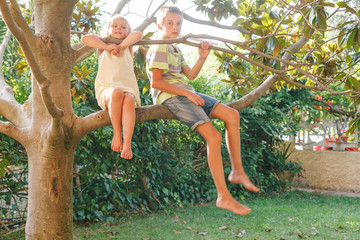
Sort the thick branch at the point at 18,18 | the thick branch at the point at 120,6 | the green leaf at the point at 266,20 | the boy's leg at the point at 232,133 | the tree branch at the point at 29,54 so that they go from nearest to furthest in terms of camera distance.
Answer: the tree branch at the point at 29,54
the thick branch at the point at 18,18
the boy's leg at the point at 232,133
the green leaf at the point at 266,20
the thick branch at the point at 120,6

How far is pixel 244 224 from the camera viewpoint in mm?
5406

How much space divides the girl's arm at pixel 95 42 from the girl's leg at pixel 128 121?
338mm

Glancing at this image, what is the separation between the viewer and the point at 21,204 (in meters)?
4.93

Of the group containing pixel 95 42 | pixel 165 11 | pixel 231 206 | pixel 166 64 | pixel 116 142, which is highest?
pixel 165 11

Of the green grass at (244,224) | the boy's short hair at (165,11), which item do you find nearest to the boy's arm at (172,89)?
the boy's short hair at (165,11)

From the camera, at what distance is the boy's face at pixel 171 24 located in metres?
2.71

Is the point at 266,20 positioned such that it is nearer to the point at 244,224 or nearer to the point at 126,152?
the point at 126,152

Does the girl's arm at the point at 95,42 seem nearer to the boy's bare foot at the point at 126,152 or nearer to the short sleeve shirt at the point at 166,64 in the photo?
the short sleeve shirt at the point at 166,64

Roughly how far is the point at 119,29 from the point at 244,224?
11.9 feet

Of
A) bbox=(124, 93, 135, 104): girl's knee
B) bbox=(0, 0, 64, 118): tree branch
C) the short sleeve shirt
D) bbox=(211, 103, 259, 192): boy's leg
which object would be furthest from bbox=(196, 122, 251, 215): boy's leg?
bbox=(0, 0, 64, 118): tree branch

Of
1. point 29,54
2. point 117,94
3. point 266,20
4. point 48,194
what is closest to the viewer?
point 29,54

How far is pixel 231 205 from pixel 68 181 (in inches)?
43.4

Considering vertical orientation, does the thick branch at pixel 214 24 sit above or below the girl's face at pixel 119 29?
above

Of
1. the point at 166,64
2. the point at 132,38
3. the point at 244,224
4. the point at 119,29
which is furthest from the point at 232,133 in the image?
the point at 244,224
